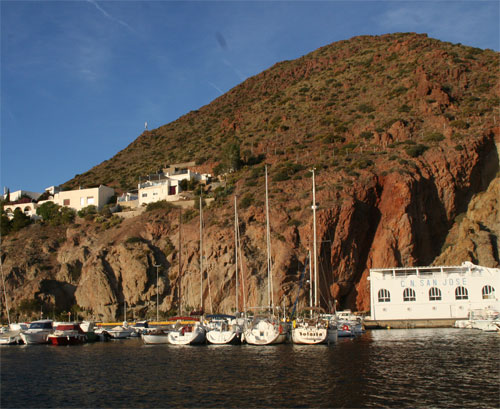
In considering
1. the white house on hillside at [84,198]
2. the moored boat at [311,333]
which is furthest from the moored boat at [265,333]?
the white house on hillside at [84,198]

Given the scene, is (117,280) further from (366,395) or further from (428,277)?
(366,395)

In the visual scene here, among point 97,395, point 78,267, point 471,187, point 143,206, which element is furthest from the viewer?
point 143,206

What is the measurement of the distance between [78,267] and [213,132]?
66508 millimetres

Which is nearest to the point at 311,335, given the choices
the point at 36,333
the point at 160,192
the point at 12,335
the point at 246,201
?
the point at 36,333

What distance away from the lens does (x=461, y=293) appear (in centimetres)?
5841

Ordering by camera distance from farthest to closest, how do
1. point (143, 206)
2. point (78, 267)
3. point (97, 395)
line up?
1. point (143, 206)
2. point (78, 267)
3. point (97, 395)

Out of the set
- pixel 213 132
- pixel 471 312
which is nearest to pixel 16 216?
pixel 213 132

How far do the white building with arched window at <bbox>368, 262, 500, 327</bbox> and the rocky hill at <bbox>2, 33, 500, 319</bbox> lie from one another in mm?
4610

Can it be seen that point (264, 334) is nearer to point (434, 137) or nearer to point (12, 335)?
point (12, 335)

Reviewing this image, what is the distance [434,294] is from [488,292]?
229 inches

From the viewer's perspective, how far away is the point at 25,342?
5144 centimetres

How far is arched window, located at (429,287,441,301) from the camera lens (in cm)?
5872

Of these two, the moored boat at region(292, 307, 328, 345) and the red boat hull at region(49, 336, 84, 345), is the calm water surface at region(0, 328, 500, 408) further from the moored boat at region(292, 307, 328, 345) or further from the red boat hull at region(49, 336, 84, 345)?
the red boat hull at region(49, 336, 84, 345)

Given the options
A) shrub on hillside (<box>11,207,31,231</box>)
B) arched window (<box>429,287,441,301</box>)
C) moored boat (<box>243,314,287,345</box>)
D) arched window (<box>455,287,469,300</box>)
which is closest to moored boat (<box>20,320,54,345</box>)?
moored boat (<box>243,314,287,345</box>)
